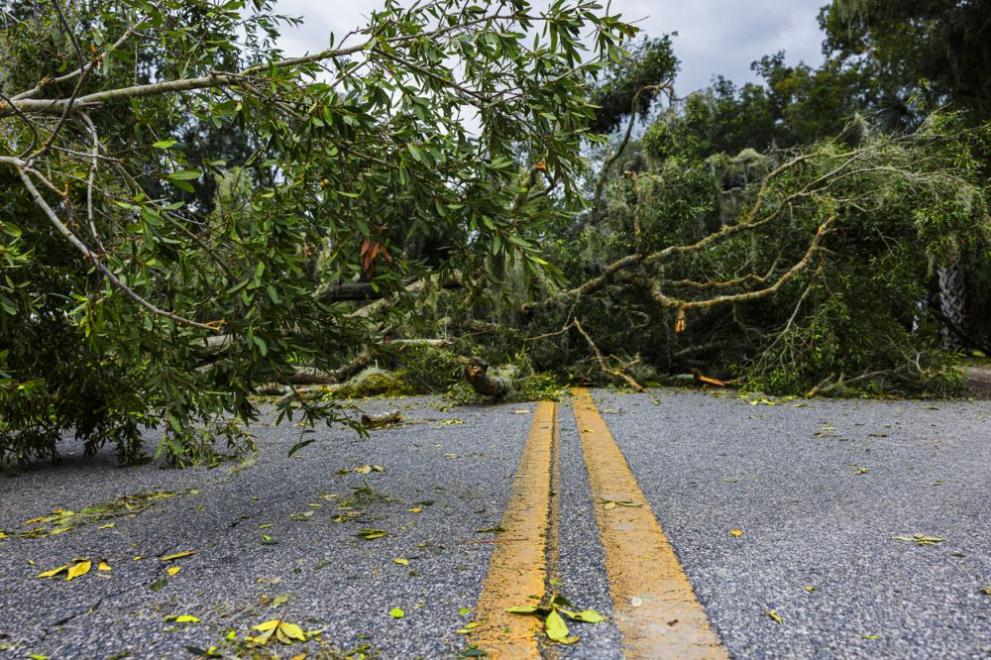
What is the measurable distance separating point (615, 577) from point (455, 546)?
2.05 ft

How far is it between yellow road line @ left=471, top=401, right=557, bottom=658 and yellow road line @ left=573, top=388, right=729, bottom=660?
0.23m

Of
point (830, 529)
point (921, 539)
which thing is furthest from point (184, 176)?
point (921, 539)

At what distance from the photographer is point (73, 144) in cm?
379

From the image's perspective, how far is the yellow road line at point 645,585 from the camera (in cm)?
164

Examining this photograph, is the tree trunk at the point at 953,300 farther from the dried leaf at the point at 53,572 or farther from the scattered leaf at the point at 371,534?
the dried leaf at the point at 53,572

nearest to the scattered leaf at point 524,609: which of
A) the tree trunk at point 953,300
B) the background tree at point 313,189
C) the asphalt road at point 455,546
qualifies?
the asphalt road at point 455,546

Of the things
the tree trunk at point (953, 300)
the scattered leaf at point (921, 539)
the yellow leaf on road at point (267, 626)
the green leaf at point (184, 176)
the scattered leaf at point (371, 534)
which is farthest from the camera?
the tree trunk at point (953, 300)

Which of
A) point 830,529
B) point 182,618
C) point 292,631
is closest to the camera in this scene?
point 292,631

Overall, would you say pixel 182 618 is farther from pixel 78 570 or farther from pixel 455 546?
pixel 455 546

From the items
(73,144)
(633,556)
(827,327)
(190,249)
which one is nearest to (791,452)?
(633,556)

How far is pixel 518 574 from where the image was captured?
2.10 m

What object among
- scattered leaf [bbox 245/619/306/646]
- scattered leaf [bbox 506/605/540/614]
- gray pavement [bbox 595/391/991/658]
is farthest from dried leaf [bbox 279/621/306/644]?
gray pavement [bbox 595/391/991/658]

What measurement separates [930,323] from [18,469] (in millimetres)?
9628

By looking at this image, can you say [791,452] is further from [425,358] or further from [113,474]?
[425,358]
